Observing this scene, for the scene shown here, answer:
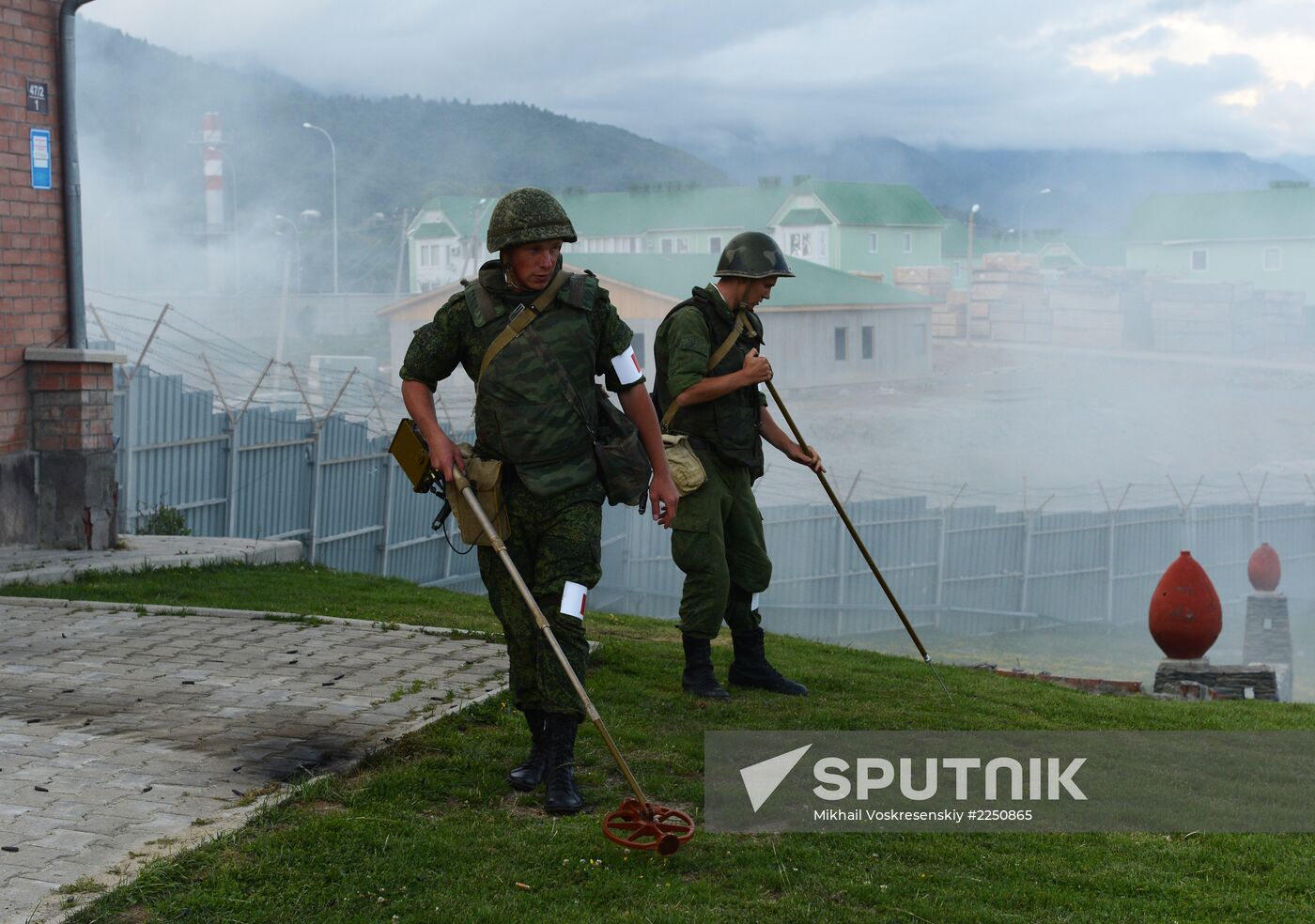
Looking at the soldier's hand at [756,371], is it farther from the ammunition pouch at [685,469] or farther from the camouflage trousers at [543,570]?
the camouflage trousers at [543,570]

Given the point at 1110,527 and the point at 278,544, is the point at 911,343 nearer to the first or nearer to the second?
the point at 1110,527

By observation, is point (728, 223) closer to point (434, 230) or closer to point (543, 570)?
point (434, 230)

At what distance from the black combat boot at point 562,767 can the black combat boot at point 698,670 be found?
61.8 inches

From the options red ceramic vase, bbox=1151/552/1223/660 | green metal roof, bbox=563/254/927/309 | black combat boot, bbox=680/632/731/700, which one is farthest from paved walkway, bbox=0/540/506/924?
green metal roof, bbox=563/254/927/309

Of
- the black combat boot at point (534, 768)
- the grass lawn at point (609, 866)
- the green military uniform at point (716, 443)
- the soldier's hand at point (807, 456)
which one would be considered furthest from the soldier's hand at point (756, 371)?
the black combat boot at point (534, 768)

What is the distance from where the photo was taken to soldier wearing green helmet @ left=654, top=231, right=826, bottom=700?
6.41m

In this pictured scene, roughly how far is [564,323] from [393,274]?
76.0m

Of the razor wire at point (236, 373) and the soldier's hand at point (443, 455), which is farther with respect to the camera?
the razor wire at point (236, 373)

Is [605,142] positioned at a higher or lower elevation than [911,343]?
higher

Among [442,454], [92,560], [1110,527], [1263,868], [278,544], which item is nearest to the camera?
[1263,868]

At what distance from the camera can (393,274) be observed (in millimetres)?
79312

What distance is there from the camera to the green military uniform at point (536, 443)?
201 inches

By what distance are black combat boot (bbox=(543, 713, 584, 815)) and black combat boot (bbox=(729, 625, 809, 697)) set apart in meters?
1.88

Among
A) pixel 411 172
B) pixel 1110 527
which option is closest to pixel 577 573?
pixel 1110 527
